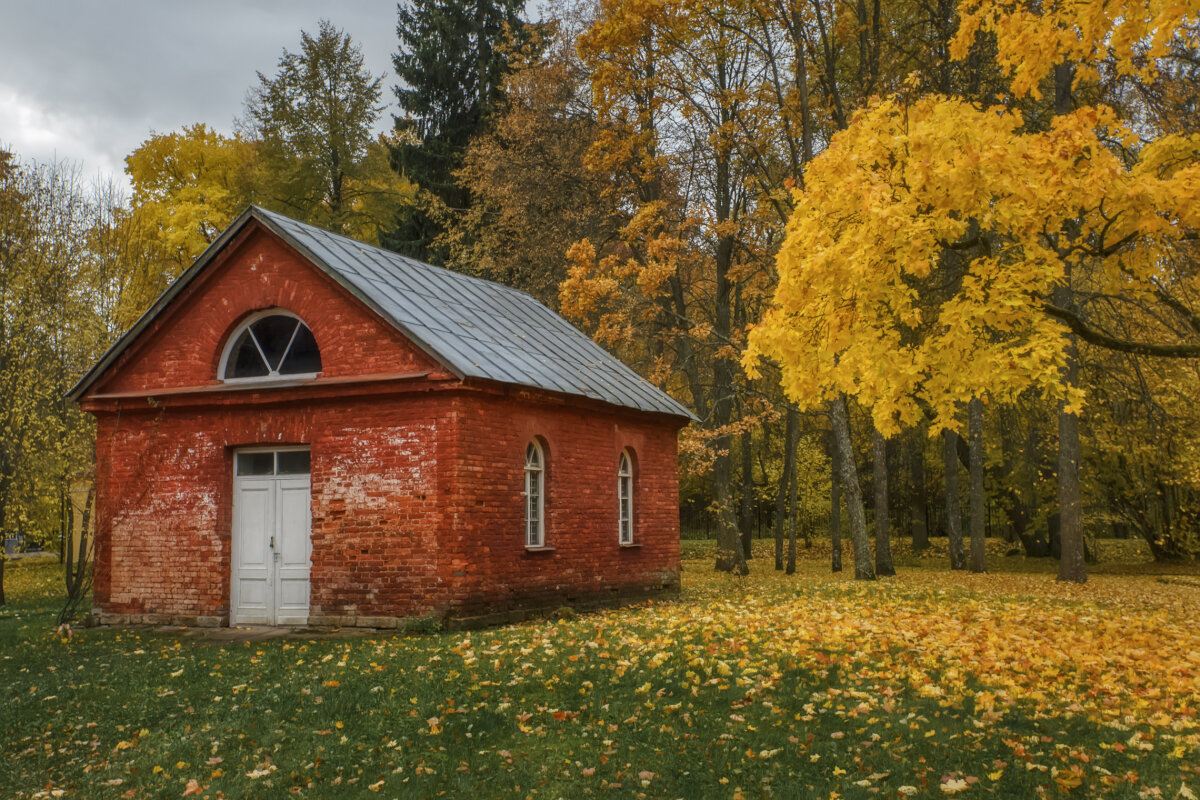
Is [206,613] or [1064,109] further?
[1064,109]

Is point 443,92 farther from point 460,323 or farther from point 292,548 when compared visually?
point 292,548

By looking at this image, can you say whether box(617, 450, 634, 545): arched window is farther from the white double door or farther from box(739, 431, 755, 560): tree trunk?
box(739, 431, 755, 560): tree trunk

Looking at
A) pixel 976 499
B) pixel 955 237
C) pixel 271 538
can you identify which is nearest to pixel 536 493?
pixel 271 538

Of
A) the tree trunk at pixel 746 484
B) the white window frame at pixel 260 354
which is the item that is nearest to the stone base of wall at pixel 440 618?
the white window frame at pixel 260 354

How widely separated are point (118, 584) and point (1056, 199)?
46.3ft

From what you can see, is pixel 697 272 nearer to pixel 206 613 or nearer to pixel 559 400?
pixel 559 400

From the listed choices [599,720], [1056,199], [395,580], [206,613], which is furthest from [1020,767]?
[206,613]

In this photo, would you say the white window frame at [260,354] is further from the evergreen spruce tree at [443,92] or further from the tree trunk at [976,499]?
the tree trunk at [976,499]

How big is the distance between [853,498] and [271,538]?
13.7 metres

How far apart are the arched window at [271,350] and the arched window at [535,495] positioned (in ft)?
11.4

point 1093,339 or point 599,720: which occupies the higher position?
point 1093,339

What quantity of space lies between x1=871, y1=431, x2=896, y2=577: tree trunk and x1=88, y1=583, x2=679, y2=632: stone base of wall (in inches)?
382

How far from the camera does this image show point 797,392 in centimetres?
1170

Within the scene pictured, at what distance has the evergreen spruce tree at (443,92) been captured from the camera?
3117 cm
